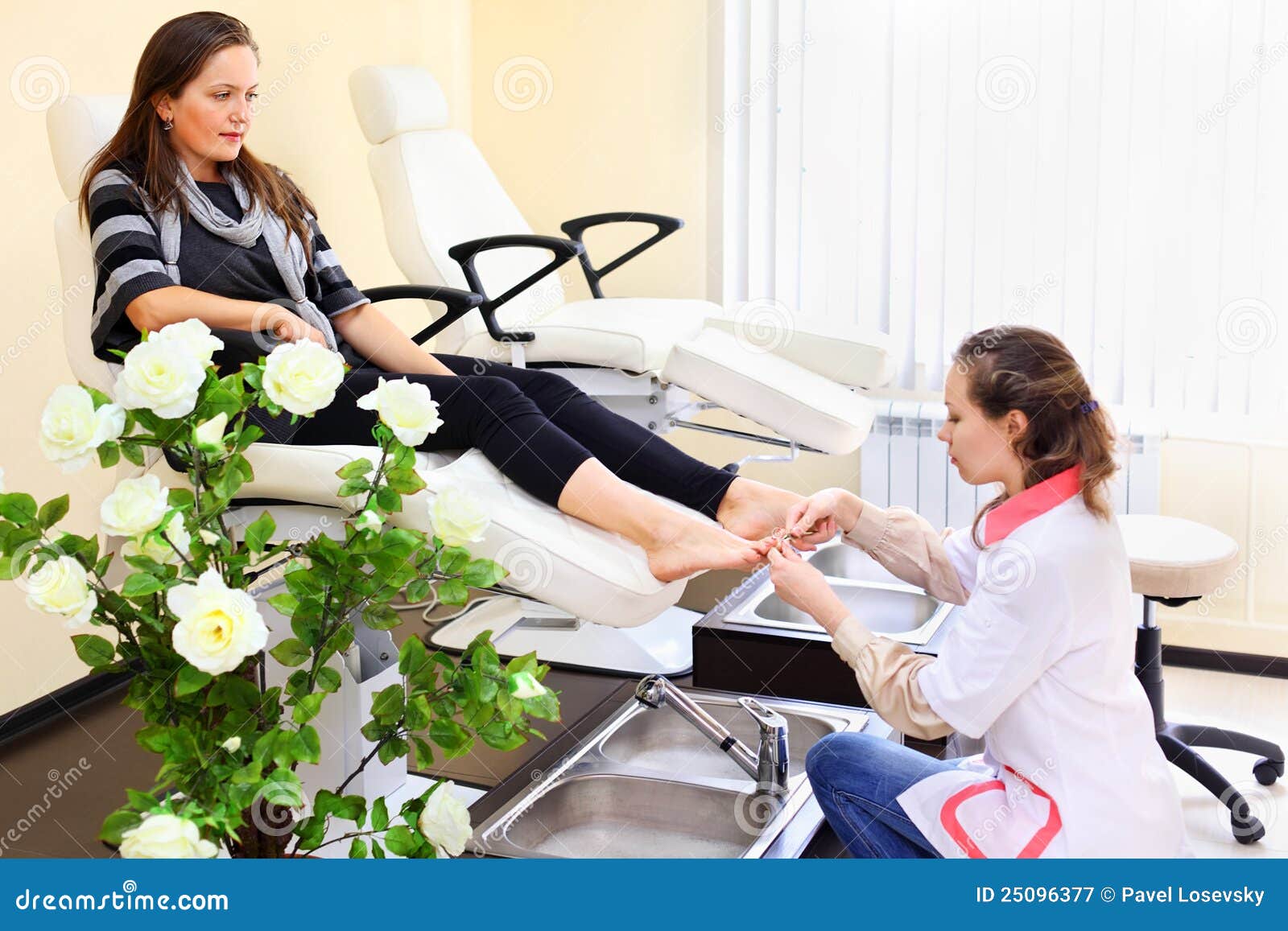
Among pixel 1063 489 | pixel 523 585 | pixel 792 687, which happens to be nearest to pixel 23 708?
pixel 523 585

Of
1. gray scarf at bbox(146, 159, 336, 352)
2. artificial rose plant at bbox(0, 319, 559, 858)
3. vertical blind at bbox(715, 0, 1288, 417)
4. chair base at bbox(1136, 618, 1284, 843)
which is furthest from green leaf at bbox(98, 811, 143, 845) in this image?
vertical blind at bbox(715, 0, 1288, 417)

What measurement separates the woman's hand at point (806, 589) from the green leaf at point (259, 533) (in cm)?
76

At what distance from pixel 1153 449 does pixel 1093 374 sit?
28 cm

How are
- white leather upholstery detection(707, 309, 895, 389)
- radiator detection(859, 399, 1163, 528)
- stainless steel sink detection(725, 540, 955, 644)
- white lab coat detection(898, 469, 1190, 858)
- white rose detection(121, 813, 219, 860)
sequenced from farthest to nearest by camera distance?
radiator detection(859, 399, 1163, 528), white leather upholstery detection(707, 309, 895, 389), stainless steel sink detection(725, 540, 955, 644), white lab coat detection(898, 469, 1190, 858), white rose detection(121, 813, 219, 860)

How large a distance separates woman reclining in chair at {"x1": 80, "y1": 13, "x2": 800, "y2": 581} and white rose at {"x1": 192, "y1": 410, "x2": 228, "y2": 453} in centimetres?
87

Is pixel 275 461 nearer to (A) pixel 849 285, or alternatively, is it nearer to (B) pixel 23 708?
(B) pixel 23 708

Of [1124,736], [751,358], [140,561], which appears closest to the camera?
[140,561]

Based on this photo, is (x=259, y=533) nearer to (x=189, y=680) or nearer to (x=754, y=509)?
(x=189, y=680)

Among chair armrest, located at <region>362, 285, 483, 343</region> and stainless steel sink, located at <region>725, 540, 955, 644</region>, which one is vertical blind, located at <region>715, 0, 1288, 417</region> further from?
chair armrest, located at <region>362, 285, 483, 343</region>

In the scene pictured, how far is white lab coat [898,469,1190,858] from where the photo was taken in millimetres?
1418

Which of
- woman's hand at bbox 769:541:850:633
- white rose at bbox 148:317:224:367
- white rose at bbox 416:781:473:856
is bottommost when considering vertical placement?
woman's hand at bbox 769:541:850:633

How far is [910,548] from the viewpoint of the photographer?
1783 mm

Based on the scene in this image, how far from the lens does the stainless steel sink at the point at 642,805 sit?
1734 mm

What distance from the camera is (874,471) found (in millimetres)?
3662
